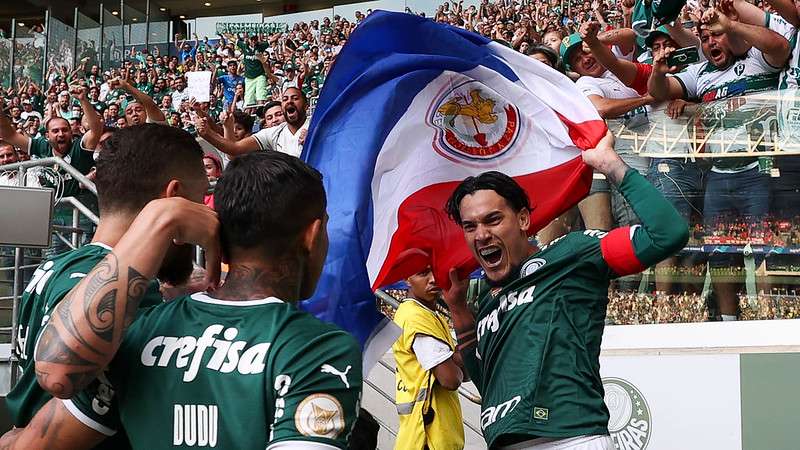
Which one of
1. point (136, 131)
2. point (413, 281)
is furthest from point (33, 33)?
point (136, 131)

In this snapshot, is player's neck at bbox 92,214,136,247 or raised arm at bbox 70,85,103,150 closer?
player's neck at bbox 92,214,136,247

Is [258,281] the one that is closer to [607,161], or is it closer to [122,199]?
[122,199]

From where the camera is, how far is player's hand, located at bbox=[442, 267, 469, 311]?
12.3ft

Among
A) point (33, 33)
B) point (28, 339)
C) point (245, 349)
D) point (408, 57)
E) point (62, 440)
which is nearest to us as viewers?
point (245, 349)

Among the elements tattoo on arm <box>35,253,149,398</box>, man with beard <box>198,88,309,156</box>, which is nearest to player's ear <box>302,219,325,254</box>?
tattoo on arm <box>35,253,149,398</box>

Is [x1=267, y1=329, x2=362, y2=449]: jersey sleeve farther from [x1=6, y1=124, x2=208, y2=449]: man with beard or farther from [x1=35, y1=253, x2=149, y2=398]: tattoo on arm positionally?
[x1=6, y1=124, x2=208, y2=449]: man with beard

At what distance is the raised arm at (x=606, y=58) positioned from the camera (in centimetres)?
652

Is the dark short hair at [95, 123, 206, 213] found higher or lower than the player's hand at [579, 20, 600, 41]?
lower

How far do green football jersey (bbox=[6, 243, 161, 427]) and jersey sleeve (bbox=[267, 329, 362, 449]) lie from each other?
0.54 metres

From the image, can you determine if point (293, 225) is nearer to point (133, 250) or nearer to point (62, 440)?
point (133, 250)

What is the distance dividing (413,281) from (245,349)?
3678 mm

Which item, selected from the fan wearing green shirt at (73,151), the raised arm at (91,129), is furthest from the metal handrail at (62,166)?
the raised arm at (91,129)

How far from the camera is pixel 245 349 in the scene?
72.7 inches

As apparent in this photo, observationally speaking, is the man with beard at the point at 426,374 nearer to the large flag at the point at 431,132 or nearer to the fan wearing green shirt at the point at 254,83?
the large flag at the point at 431,132
